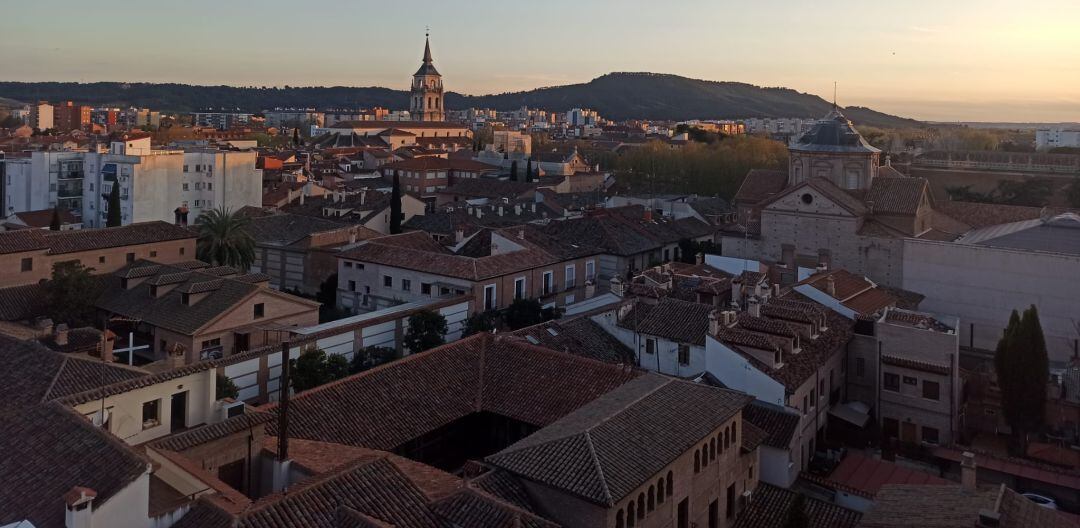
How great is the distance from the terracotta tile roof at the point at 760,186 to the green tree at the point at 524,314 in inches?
688

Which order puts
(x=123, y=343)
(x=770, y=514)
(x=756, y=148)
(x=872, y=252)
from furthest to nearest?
(x=756, y=148), (x=872, y=252), (x=123, y=343), (x=770, y=514)

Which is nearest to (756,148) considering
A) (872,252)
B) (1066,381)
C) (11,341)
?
(872,252)

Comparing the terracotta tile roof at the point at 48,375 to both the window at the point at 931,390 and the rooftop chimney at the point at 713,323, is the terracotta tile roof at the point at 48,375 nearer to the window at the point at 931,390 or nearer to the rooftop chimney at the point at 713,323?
the rooftop chimney at the point at 713,323

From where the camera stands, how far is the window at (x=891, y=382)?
20.6 m

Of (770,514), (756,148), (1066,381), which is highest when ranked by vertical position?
(756,148)

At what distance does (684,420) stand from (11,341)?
1227 centimetres

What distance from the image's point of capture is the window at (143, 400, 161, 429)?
44.9ft

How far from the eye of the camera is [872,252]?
3058 centimetres

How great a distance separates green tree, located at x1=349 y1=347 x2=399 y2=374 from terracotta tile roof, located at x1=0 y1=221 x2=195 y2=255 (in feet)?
42.6

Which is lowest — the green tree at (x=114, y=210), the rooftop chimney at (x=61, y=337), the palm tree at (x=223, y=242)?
the rooftop chimney at (x=61, y=337)

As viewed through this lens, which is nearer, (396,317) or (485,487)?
(485,487)

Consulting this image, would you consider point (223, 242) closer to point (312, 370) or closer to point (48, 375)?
point (312, 370)

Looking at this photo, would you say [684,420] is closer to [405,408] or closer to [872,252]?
[405,408]

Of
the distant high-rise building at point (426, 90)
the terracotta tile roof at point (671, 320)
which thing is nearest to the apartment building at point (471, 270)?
the terracotta tile roof at point (671, 320)
